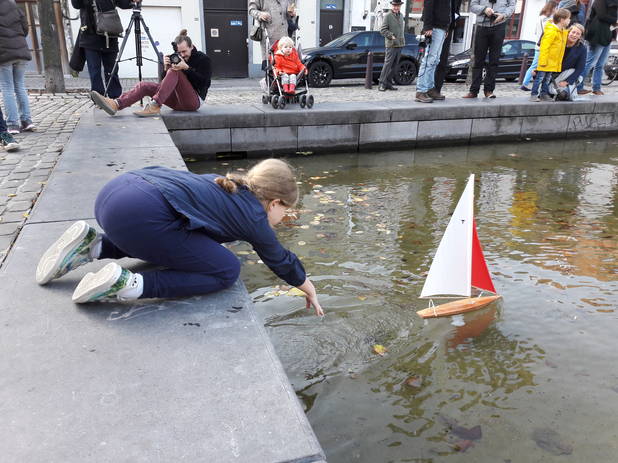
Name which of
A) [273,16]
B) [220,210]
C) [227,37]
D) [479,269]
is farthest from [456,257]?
[227,37]

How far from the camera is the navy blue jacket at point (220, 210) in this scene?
96.3 inches

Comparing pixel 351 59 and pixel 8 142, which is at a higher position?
pixel 351 59

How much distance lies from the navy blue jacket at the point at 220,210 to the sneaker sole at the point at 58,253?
1.41 ft

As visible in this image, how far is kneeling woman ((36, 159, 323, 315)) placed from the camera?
7.86 feet

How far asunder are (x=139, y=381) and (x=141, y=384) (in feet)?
0.07

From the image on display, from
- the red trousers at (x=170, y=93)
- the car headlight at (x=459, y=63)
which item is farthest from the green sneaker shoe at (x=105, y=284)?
the car headlight at (x=459, y=63)

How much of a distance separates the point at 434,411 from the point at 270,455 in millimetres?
1287

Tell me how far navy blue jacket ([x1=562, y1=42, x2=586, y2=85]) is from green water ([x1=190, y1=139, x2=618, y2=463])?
481cm

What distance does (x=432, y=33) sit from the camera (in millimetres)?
8875

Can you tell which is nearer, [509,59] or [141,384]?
[141,384]

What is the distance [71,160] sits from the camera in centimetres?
492

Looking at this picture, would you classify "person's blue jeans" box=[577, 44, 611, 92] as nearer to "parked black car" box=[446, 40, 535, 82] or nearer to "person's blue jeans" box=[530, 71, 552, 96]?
"person's blue jeans" box=[530, 71, 552, 96]

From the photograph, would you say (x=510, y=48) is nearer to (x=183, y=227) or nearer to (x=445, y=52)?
(x=445, y=52)

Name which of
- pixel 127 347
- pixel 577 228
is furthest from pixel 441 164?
pixel 127 347
